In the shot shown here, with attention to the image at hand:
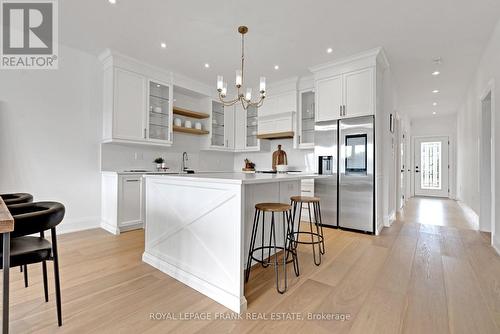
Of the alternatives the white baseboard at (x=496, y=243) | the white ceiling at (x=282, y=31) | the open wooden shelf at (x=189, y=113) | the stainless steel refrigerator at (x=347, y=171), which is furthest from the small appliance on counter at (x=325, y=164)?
the open wooden shelf at (x=189, y=113)

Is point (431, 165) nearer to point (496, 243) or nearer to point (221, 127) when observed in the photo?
point (496, 243)

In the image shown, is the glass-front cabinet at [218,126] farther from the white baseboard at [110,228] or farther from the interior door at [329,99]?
the white baseboard at [110,228]

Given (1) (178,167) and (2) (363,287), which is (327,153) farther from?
(1) (178,167)

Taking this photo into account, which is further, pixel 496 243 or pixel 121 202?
pixel 121 202

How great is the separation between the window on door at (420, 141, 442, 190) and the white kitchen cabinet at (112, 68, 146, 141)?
924 cm

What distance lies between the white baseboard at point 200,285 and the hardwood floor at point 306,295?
5 cm

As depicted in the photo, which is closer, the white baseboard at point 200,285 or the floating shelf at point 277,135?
the white baseboard at point 200,285

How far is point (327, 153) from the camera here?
13.5ft

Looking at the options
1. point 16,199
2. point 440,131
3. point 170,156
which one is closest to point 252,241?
point 16,199

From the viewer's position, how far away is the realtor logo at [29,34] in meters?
2.79

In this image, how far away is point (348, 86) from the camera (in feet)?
12.7

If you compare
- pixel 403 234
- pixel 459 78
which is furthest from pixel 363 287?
pixel 459 78

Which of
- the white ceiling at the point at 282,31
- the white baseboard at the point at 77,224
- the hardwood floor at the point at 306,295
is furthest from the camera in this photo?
the white baseboard at the point at 77,224

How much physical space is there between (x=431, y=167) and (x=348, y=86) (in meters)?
6.81
